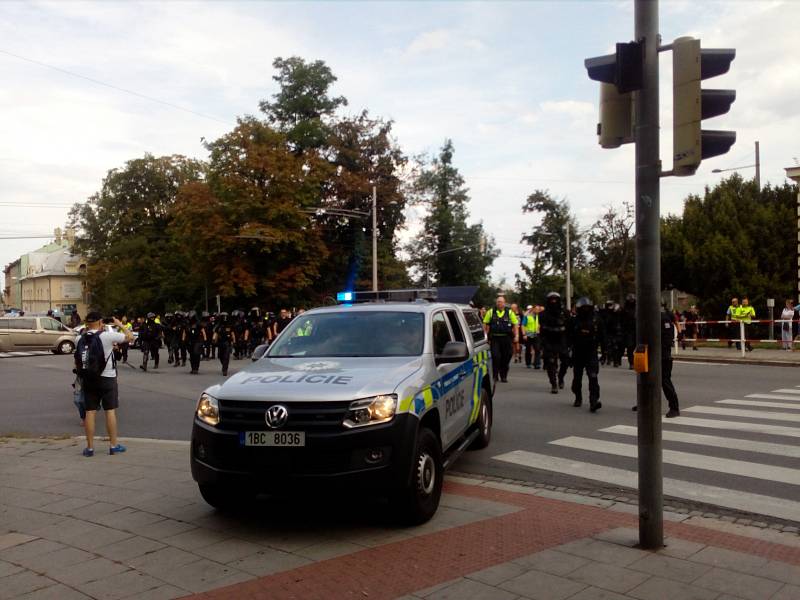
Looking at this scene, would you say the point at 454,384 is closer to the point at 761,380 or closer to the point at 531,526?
the point at 531,526

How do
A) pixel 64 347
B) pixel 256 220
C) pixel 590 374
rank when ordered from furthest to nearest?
pixel 256 220 → pixel 64 347 → pixel 590 374

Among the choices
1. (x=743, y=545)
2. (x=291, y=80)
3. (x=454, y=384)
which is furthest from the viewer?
(x=291, y=80)

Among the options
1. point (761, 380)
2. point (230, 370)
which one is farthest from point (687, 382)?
point (230, 370)

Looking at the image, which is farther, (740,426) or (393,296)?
(393,296)

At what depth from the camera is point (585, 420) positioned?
1049 centimetres

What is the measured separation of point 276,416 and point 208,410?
0.72 meters

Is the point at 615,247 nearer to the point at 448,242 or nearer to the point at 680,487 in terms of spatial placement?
the point at 448,242

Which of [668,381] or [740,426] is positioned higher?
[668,381]

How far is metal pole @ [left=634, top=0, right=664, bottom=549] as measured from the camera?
4812 mm

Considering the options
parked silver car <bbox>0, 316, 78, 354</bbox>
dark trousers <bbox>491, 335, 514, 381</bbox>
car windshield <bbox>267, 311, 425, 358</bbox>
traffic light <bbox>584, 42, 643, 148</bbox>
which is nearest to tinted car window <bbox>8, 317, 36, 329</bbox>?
parked silver car <bbox>0, 316, 78, 354</bbox>

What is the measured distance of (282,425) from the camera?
5.11 m

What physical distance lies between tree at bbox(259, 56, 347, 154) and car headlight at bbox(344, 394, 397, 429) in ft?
151

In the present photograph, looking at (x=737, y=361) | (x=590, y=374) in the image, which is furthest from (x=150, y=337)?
(x=737, y=361)

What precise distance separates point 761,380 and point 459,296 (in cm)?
1039
